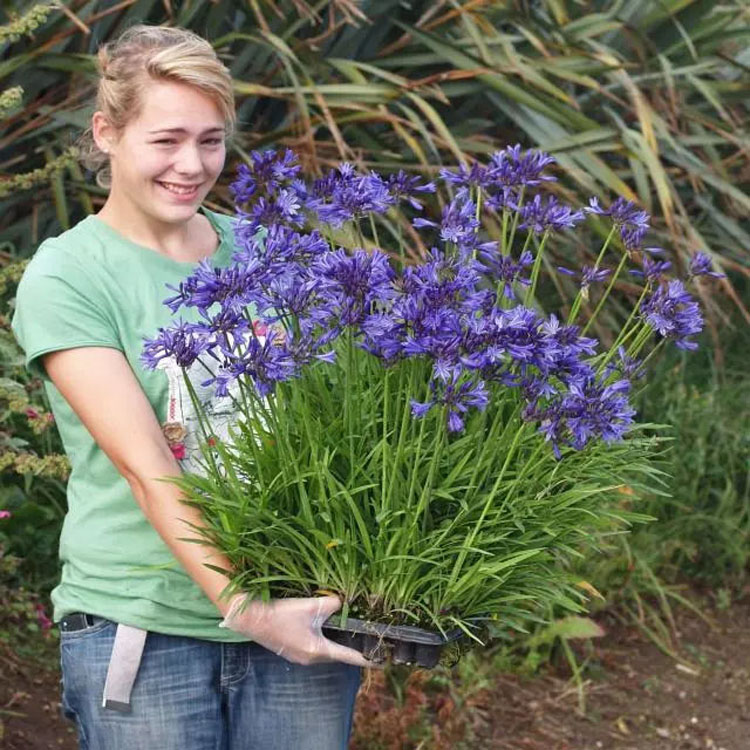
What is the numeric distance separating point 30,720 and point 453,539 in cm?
189

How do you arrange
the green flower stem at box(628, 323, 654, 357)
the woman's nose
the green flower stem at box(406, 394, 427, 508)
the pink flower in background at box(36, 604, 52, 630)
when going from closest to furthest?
the green flower stem at box(406, 394, 427, 508) → the green flower stem at box(628, 323, 654, 357) → the woman's nose → the pink flower in background at box(36, 604, 52, 630)

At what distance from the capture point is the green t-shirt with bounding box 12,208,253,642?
6.13 ft

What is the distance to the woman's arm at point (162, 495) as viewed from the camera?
1761 mm

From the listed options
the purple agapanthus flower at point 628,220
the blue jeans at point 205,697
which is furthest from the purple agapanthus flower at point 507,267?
the blue jeans at point 205,697

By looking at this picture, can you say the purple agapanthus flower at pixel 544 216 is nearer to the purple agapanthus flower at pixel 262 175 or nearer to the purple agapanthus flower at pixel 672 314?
the purple agapanthus flower at pixel 672 314

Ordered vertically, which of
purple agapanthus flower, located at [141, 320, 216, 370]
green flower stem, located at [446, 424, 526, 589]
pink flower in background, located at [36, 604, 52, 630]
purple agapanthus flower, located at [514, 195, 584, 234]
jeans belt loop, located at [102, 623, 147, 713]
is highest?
purple agapanthus flower, located at [514, 195, 584, 234]

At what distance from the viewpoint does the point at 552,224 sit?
1.86 metres

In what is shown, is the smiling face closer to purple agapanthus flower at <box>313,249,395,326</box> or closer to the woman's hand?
purple agapanthus flower at <box>313,249,395,326</box>

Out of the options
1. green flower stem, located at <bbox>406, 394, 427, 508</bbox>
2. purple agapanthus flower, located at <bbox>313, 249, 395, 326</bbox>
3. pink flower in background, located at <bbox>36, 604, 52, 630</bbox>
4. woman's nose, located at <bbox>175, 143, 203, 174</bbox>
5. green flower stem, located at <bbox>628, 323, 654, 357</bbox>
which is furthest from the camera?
pink flower in background, located at <bbox>36, 604, 52, 630</bbox>

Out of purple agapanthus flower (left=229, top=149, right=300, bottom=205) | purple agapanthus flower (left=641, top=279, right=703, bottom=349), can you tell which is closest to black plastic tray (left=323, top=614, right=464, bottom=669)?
purple agapanthus flower (left=641, top=279, right=703, bottom=349)

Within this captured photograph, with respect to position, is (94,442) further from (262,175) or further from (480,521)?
(480,521)

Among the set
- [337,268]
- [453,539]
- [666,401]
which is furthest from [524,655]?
[337,268]

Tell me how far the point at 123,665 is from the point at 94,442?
0.32 metres

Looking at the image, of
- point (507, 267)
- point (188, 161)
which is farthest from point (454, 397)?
point (188, 161)
